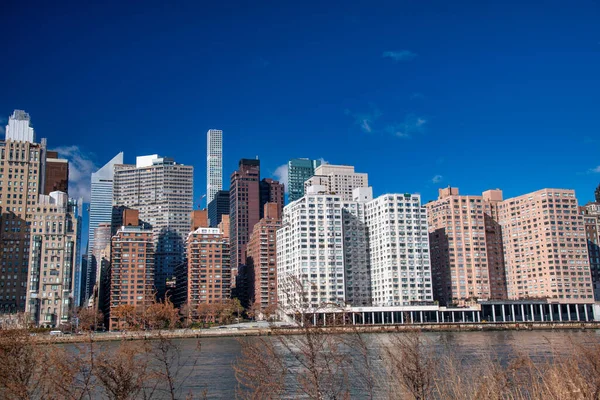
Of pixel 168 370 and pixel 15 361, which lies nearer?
pixel 15 361

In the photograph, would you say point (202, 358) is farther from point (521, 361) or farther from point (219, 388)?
point (521, 361)

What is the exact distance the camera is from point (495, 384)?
2970 centimetres

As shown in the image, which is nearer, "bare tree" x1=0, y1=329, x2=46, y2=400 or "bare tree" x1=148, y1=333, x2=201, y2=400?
"bare tree" x1=0, y1=329, x2=46, y2=400

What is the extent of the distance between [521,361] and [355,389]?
36.3 meters

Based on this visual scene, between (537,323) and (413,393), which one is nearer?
→ (413,393)

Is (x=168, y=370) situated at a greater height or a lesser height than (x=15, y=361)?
lesser

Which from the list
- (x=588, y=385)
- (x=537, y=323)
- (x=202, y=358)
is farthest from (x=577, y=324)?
(x=588, y=385)


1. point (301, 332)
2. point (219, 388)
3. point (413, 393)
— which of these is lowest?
point (219, 388)

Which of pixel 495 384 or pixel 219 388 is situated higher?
pixel 495 384

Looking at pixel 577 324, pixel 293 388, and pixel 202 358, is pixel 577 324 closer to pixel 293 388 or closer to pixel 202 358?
pixel 202 358

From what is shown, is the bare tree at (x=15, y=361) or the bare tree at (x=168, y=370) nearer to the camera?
the bare tree at (x=15, y=361)

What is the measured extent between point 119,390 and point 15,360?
6.02m

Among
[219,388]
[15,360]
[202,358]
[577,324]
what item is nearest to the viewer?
[15,360]

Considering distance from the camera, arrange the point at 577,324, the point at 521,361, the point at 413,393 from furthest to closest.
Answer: the point at 577,324 → the point at 413,393 → the point at 521,361
